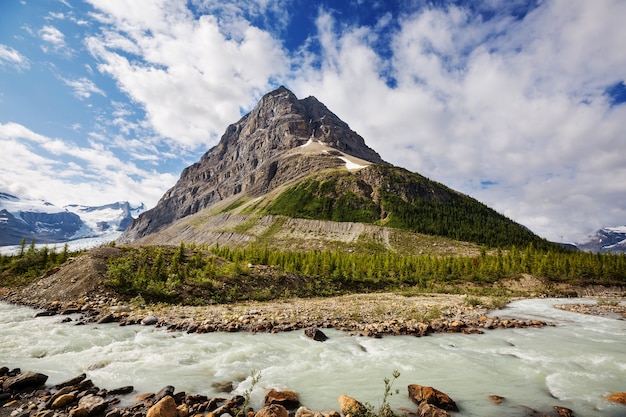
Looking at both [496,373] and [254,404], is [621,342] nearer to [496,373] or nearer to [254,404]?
[496,373]

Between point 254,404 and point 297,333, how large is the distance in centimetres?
1079

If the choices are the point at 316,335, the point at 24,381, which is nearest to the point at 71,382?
the point at 24,381

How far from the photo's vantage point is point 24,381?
11305mm

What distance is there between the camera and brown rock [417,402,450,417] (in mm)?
9734

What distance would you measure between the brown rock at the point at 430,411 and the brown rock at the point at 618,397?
7.42 metres

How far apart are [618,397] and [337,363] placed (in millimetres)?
11188

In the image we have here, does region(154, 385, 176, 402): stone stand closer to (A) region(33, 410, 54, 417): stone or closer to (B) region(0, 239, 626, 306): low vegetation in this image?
(A) region(33, 410, 54, 417): stone

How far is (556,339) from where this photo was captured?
69.7 ft

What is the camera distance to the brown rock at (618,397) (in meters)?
11.5

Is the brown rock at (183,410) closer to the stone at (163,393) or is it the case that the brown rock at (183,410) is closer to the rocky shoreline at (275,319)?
the stone at (163,393)

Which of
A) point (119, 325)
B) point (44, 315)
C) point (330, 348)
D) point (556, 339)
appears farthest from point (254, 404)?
point (44, 315)

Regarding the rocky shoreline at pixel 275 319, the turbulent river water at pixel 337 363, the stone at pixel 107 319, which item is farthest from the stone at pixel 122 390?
the stone at pixel 107 319

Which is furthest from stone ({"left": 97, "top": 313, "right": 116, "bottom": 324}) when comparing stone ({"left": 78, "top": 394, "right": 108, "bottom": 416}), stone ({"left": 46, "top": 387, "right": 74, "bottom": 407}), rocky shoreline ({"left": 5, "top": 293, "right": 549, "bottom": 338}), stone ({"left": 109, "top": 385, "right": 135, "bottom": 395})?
stone ({"left": 78, "top": 394, "right": 108, "bottom": 416})

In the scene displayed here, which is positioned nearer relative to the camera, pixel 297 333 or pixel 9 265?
pixel 297 333
